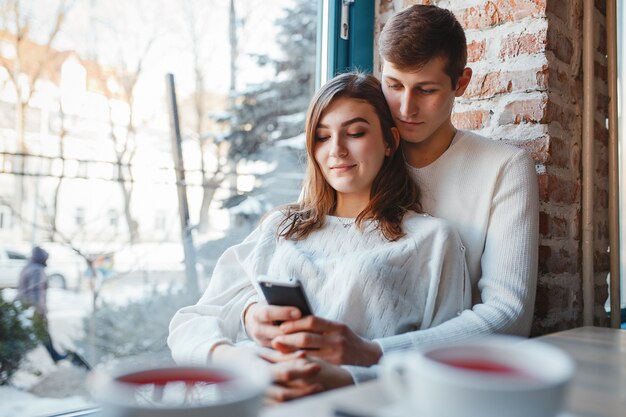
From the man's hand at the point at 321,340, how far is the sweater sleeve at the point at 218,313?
191 millimetres

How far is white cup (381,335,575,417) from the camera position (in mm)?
396

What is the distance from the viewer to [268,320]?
1.06m

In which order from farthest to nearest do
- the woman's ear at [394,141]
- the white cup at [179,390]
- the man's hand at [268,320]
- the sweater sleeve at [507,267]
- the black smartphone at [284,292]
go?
the woman's ear at [394,141] → the sweater sleeve at [507,267] → the man's hand at [268,320] → the black smartphone at [284,292] → the white cup at [179,390]

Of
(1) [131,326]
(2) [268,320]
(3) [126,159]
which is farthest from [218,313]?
(3) [126,159]

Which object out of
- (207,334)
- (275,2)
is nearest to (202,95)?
(275,2)

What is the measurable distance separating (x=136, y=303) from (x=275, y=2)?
1.06 meters

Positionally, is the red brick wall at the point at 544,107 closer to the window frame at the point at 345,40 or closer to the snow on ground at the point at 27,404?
the window frame at the point at 345,40

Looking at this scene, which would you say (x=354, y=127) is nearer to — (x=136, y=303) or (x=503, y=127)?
(x=503, y=127)

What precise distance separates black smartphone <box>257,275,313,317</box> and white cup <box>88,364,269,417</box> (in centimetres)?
42

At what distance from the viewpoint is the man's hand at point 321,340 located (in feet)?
3.32

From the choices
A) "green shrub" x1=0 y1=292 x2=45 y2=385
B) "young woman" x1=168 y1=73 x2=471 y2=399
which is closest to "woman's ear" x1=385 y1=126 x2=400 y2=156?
"young woman" x1=168 y1=73 x2=471 y2=399

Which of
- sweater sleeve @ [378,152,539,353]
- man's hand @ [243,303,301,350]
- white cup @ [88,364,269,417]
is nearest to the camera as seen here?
white cup @ [88,364,269,417]

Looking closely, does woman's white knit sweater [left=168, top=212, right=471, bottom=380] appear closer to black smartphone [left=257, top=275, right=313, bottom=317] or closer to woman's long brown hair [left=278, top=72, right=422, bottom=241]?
woman's long brown hair [left=278, top=72, right=422, bottom=241]

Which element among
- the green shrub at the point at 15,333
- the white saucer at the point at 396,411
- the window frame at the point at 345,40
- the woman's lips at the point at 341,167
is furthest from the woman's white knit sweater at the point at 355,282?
the window frame at the point at 345,40
